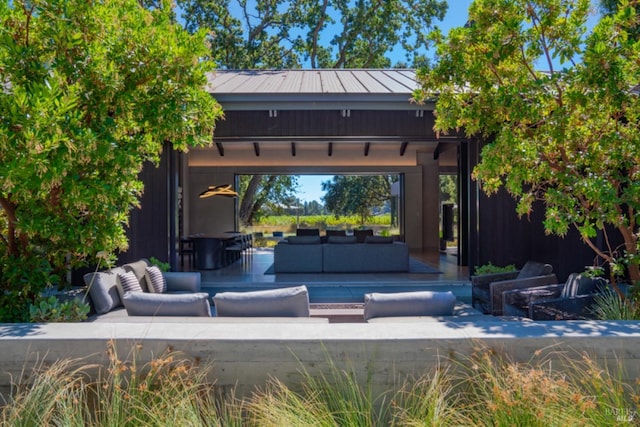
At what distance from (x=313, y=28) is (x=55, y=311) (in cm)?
1649

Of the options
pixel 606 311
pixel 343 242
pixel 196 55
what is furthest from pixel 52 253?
pixel 343 242

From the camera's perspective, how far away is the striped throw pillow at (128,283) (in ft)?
15.8

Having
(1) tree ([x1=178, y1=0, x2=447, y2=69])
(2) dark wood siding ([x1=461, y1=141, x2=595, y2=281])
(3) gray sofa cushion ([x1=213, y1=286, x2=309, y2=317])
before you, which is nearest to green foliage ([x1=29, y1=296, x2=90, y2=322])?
(3) gray sofa cushion ([x1=213, y1=286, x2=309, y2=317])

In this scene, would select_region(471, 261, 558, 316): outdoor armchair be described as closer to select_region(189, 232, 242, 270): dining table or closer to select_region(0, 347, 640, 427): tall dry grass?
select_region(0, 347, 640, 427): tall dry grass

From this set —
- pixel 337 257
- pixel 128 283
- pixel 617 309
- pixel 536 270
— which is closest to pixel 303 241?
pixel 337 257

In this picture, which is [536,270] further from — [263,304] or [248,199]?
[248,199]

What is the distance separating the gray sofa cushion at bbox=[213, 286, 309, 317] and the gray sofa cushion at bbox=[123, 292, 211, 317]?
0.13 m

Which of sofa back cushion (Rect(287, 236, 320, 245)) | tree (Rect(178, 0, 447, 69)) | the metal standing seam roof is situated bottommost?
sofa back cushion (Rect(287, 236, 320, 245))

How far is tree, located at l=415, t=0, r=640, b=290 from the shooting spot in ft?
10.7

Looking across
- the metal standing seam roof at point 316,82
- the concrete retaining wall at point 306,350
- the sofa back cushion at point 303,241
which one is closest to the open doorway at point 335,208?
Answer: the metal standing seam roof at point 316,82

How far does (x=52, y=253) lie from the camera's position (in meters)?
3.38

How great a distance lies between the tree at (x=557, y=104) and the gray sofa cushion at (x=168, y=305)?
8.74ft

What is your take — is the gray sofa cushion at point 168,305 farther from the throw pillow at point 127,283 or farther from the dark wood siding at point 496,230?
the dark wood siding at point 496,230

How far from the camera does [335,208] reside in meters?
16.1
